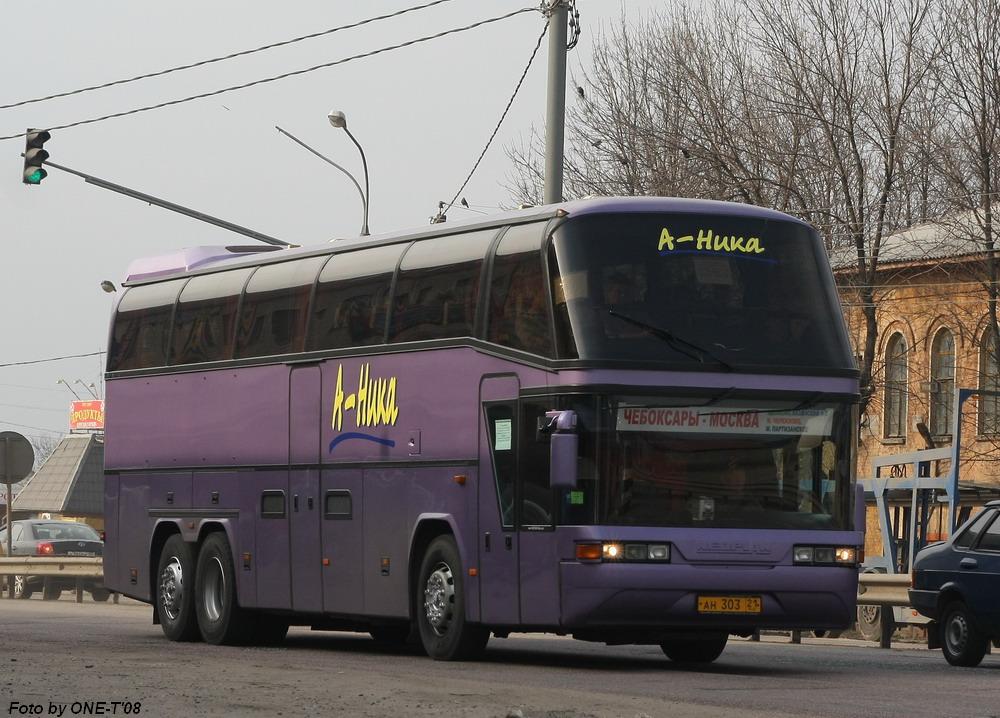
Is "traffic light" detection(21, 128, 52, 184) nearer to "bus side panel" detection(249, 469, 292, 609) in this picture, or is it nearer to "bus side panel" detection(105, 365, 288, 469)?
"bus side panel" detection(105, 365, 288, 469)

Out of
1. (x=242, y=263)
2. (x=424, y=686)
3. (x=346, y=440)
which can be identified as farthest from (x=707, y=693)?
(x=242, y=263)

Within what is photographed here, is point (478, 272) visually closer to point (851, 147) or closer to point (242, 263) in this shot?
point (242, 263)

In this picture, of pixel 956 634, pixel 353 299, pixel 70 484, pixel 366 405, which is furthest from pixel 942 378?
pixel 70 484

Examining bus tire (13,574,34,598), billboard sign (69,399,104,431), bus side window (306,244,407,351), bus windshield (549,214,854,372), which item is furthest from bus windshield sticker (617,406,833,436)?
billboard sign (69,399,104,431)

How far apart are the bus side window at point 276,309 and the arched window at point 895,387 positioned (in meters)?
30.8

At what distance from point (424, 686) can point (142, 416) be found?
31.7 ft

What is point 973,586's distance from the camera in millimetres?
19422

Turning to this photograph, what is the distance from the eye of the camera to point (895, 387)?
168ft

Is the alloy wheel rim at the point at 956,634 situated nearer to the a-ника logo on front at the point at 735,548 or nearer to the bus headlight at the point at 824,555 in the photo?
the bus headlight at the point at 824,555

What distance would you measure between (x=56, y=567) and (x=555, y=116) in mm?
17280

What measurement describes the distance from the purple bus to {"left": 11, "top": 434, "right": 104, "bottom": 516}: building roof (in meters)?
74.9

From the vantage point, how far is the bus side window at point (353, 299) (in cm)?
1930

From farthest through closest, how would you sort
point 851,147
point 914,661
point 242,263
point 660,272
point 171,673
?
point 851,147 < point 242,263 < point 914,661 < point 660,272 < point 171,673

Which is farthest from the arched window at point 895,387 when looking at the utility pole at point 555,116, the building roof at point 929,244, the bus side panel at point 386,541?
the bus side panel at point 386,541
